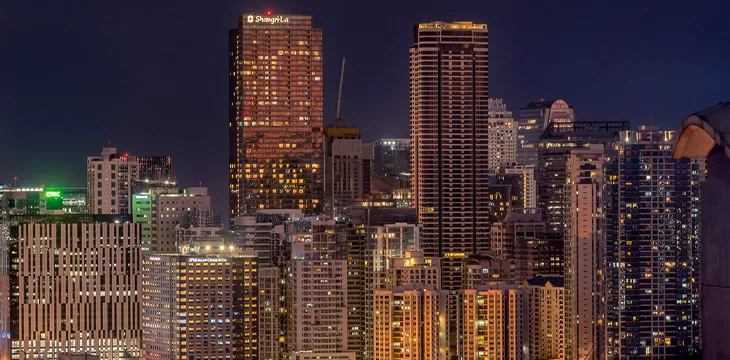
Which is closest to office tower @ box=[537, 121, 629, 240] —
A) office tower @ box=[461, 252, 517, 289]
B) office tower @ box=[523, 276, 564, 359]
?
office tower @ box=[461, 252, 517, 289]

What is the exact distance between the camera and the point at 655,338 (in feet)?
68.7

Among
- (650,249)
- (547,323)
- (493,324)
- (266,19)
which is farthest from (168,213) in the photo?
(650,249)

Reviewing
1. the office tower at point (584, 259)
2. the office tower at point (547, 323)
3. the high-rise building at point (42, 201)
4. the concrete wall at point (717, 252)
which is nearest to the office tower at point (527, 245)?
the office tower at point (584, 259)

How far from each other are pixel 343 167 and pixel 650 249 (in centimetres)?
1258

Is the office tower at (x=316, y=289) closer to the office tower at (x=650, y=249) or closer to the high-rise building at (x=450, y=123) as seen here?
the office tower at (x=650, y=249)

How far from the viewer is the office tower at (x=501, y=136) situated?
130 ft

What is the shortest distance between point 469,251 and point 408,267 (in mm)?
4428

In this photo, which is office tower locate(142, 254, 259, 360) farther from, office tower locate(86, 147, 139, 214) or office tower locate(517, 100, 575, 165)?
office tower locate(517, 100, 575, 165)

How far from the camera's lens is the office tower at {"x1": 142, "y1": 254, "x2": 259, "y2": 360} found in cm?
2459

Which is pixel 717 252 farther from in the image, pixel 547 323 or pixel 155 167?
pixel 155 167

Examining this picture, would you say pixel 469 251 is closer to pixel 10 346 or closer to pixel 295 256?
pixel 295 256

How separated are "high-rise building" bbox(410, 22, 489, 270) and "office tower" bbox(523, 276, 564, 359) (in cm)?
635

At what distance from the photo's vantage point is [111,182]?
100 feet

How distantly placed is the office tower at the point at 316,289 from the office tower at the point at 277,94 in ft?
21.2
